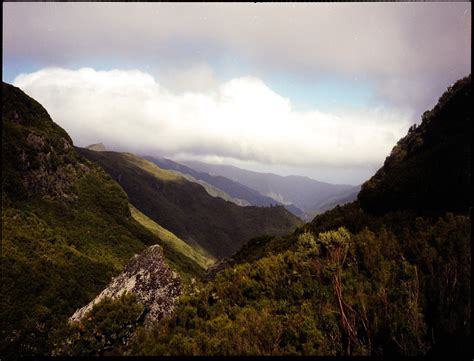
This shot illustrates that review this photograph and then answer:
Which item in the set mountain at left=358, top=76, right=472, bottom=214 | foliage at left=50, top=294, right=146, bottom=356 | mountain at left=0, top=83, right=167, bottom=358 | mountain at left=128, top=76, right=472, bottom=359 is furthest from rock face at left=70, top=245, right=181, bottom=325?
mountain at left=358, top=76, right=472, bottom=214

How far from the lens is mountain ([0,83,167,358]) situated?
35.2 metres

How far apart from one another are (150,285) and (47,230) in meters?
53.9

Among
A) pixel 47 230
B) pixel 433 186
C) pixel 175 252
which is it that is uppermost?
pixel 433 186

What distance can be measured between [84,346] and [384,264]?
414 inches

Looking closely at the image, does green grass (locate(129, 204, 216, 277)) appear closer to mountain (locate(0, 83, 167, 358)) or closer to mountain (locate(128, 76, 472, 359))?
mountain (locate(0, 83, 167, 358))

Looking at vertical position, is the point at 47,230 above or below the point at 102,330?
below

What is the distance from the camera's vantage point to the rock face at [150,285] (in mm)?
12539

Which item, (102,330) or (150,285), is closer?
(102,330)

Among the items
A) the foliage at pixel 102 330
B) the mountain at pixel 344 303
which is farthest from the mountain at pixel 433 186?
the foliage at pixel 102 330

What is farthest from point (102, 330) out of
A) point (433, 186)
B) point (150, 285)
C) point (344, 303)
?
point (433, 186)

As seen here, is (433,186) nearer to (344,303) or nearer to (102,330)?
(344,303)

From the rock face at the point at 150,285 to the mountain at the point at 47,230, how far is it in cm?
1432

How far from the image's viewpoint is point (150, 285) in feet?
43.8

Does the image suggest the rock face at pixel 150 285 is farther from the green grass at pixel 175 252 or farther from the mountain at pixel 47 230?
the green grass at pixel 175 252
